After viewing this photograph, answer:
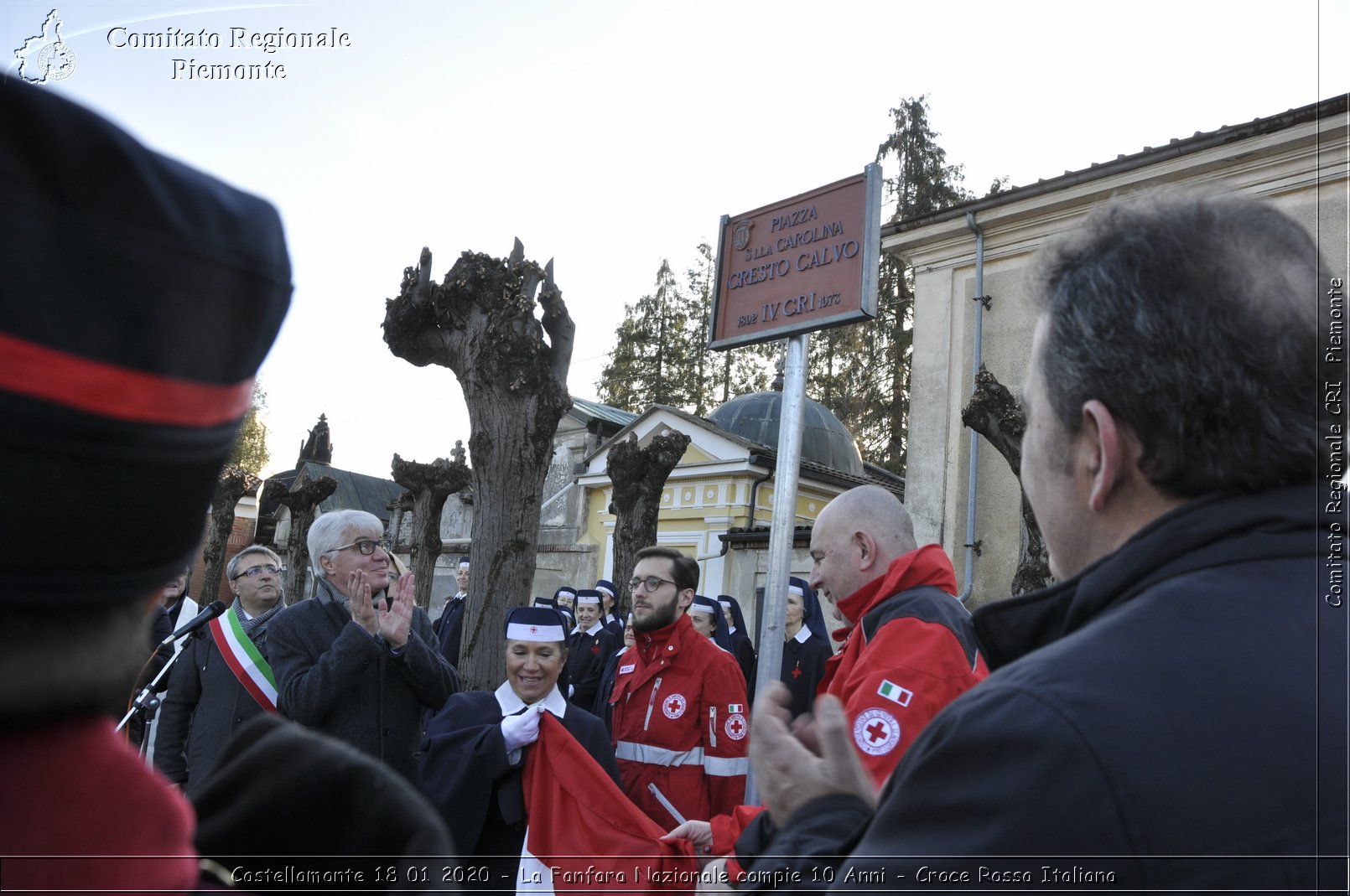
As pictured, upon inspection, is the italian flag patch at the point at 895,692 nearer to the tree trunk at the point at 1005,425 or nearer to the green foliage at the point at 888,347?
the tree trunk at the point at 1005,425

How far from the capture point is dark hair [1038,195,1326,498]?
131 cm

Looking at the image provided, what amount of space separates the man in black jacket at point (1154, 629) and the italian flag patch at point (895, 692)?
4.65 feet

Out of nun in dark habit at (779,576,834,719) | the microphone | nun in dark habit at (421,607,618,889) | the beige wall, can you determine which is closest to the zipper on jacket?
nun in dark habit at (421,607,618,889)

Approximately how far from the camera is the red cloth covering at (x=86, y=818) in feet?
2.12

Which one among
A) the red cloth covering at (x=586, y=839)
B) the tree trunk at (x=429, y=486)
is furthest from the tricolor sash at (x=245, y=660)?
the tree trunk at (x=429, y=486)

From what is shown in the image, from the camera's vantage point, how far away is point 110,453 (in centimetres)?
63

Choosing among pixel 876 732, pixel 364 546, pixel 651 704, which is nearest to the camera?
pixel 876 732

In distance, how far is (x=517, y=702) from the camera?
432 cm

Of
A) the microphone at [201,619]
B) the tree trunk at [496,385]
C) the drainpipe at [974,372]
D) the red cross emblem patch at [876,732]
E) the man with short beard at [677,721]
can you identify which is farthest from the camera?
the drainpipe at [974,372]

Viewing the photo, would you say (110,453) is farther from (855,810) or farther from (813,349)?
(813,349)

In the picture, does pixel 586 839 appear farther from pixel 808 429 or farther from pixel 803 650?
pixel 808 429

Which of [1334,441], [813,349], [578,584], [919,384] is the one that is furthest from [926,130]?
[1334,441]

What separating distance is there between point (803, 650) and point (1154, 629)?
823 centimetres

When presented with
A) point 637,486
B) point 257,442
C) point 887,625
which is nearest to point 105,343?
point 887,625
